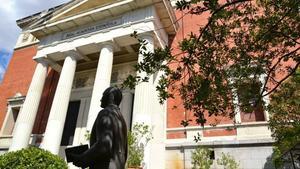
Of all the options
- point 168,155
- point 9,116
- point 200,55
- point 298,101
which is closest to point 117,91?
point 200,55

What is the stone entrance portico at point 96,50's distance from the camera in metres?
13.9

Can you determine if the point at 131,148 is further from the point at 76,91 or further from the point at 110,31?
the point at 76,91

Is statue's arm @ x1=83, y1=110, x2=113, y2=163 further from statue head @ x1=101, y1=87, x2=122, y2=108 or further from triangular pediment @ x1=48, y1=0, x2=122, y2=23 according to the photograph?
triangular pediment @ x1=48, y1=0, x2=122, y2=23

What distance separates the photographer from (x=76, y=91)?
20.1 meters

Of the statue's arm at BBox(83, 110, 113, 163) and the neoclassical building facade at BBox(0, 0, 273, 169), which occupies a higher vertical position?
the neoclassical building facade at BBox(0, 0, 273, 169)

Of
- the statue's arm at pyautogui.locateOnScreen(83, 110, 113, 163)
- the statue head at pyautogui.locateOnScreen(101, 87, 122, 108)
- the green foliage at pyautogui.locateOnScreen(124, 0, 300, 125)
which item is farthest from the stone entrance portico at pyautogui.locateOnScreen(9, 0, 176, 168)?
the statue's arm at pyautogui.locateOnScreen(83, 110, 113, 163)

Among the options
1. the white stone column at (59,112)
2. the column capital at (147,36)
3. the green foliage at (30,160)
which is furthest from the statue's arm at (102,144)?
the white stone column at (59,112)

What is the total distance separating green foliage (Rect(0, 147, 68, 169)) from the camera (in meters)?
9.46

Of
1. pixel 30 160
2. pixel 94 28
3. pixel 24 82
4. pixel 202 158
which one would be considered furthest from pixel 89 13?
pixel 24 82

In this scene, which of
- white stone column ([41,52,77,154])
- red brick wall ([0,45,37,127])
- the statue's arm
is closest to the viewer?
the statue's arm

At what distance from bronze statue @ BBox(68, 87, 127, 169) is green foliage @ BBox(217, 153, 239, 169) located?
32.7 feet

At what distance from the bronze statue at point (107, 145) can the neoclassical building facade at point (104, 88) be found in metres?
9.04

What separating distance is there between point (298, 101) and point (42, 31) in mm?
17170

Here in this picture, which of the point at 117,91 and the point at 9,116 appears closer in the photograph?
the point at 117,91
